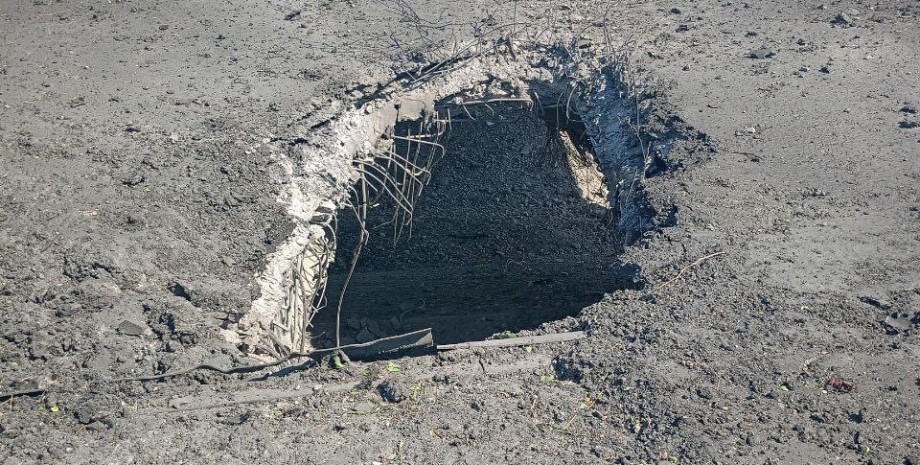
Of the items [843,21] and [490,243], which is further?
[490,243]

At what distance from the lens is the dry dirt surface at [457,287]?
438cm

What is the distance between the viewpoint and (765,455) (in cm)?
416

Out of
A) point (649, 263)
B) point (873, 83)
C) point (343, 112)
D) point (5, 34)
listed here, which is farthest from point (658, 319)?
point (5, 34)

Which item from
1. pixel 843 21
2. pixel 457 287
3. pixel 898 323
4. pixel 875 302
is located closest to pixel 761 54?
pixel 843 21

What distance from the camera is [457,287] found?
8617 mm

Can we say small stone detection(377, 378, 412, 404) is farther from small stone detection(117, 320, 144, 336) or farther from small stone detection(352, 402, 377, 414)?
small stone detection(117, 320, 144, 336)

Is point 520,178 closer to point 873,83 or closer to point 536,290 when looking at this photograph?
point 536,290

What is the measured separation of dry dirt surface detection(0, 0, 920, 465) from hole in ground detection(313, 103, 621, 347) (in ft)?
0.49

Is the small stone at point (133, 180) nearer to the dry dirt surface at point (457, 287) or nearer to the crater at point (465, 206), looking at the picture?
the dry dirt surface at point (457, 287)

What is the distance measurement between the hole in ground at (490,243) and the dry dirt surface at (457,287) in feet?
0.49

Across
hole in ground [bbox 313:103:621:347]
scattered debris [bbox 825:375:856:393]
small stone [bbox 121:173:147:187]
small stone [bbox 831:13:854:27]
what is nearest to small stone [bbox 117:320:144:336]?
small stone [bbox 121:173:147:187]

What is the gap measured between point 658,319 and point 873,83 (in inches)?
144

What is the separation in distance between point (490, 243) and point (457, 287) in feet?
Answer: 2.57

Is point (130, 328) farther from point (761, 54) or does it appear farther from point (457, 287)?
point (761, 54)
